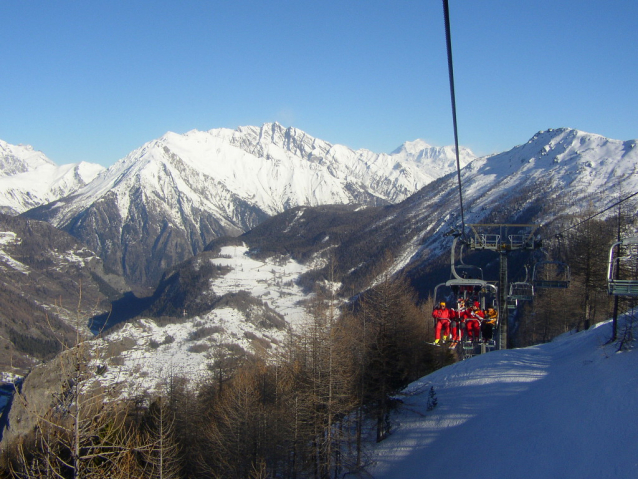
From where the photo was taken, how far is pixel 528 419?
17.7 m

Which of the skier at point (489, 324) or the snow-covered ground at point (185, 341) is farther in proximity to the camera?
the snow-covered ground at point (185, 341)

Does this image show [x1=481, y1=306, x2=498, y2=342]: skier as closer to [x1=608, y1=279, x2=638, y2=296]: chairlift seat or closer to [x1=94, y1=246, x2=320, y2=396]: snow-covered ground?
[x1=608, y1=279, x2=638, y2=296]: chairlift seat

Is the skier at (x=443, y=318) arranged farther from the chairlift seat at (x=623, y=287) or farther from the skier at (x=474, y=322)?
the chairlift seat at (x=623, y=287)

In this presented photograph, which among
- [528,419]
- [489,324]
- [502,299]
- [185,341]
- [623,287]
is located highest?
[623,287]

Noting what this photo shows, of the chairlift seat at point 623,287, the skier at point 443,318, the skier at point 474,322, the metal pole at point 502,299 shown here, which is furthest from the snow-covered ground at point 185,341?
the chairlift seat at point 623,287

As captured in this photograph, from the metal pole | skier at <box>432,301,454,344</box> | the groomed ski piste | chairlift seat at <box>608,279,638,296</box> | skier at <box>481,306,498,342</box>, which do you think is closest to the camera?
the groomed ski piste

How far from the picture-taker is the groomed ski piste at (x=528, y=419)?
46.2 ft

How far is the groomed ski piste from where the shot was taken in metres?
14.1

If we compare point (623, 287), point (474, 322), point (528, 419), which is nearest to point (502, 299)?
point (474, 322)

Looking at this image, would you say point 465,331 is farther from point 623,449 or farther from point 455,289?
point 623,449

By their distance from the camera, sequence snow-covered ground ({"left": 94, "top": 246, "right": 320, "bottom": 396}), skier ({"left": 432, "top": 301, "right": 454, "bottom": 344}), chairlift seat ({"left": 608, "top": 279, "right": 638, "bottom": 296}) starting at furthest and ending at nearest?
snow-covered ground ({"left": 94, "top": 246, "right": 320, "bottom": 396}) → skier ({"left": 432, "top": 301, "right": 454, "bottom": 344}) → chairlift seat ({"left": 608, "top": 279, "right": 638, "bottom": 296})

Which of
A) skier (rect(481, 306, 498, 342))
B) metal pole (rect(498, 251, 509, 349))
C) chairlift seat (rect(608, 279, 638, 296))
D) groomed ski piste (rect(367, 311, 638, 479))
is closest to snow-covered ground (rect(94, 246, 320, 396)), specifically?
metal pole (rect(498, 251, 509, 349))

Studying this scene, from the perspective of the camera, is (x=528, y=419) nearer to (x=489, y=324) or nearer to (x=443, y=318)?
(x=489, y=324)

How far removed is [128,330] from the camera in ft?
451
